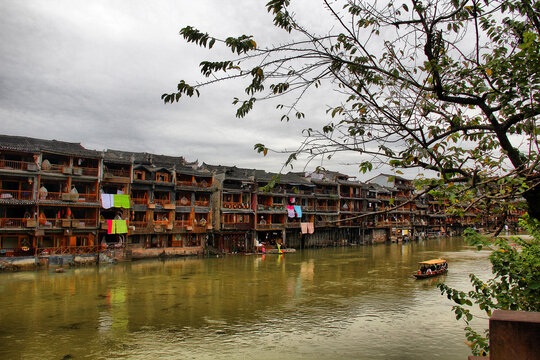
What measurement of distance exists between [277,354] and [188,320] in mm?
5842

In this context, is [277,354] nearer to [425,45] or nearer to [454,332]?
[454,332]

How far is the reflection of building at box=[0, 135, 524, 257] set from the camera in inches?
1289

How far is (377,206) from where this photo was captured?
230 feet

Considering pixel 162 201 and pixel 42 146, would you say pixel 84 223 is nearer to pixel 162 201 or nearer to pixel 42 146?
pixel 42 146

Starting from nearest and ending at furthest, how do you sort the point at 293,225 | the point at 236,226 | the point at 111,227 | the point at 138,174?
the point at 111,227
the point at 138,174
the point at 236,226
the point at 293,225

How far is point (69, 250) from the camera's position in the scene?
34125 mm

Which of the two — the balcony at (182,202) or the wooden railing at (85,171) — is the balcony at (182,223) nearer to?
the balcony at (182,202)

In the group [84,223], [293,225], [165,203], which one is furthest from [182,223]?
[293,225]

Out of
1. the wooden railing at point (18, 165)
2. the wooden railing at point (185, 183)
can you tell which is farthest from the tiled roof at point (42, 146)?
the wooden railing at point (185, 183)

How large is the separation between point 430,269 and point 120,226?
1112 inches

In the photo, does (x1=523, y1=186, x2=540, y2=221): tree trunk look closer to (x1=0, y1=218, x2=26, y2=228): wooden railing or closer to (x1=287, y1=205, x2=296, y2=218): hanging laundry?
(x1=0, y1=218, x2=26, y2=228): wooden railing

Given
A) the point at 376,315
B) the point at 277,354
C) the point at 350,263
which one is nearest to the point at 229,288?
the point at 376,315

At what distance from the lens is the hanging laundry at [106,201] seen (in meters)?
35.8

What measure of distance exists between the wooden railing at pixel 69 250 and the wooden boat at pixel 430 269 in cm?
2845
